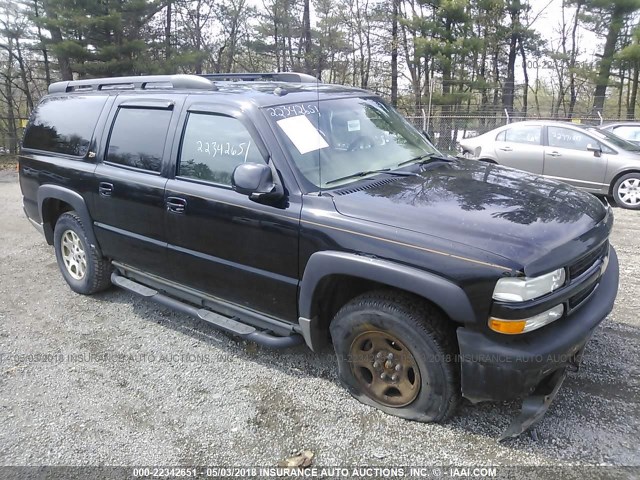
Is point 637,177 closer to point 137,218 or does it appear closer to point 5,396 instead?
point 137,218

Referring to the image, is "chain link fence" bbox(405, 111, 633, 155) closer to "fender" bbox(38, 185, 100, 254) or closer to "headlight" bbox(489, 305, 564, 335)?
"fender" bbox(38, 185, 100, 254)

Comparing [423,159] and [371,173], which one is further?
[423,159]

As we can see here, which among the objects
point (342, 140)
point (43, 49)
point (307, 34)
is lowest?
point (342, 140)

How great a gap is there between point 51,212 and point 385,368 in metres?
3.94

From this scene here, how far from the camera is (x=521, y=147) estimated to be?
9820 mm

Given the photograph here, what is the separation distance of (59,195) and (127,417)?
2535mm

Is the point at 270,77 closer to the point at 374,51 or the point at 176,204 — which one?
the point at 176,204

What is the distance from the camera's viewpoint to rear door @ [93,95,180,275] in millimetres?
3824

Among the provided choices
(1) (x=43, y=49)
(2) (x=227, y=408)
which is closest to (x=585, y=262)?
(2) (x=227, y=408)

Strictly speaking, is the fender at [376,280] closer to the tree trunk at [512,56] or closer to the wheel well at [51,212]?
the wheel well at [51,212]

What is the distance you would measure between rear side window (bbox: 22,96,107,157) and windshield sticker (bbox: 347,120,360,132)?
2.32 m

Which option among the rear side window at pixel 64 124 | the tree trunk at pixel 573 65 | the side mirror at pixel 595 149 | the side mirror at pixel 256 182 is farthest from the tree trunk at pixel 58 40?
the tree trunk at pixel 573 65

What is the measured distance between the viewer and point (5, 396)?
3383 millimetres

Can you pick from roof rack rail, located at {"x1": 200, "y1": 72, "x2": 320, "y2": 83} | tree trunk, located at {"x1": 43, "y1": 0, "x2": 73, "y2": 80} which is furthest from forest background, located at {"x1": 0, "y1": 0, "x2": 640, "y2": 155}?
roof rack rail, located at {"x1": 200, "y1": 72, "x2": 320, "y2": 83}
